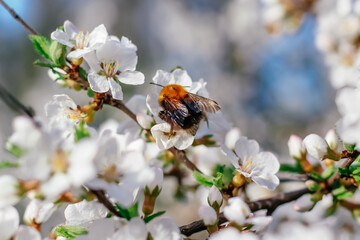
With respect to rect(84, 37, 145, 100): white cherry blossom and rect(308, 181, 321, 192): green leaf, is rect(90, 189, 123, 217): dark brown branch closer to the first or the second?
rect(84, 37, 145, 100): white cherry blossom

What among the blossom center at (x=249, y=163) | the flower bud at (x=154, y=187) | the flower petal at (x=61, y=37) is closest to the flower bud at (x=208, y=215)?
the flower bud at (x=154, y=187)

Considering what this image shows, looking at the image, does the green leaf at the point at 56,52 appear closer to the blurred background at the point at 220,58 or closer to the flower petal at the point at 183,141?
the flower petal at the point at 183,141

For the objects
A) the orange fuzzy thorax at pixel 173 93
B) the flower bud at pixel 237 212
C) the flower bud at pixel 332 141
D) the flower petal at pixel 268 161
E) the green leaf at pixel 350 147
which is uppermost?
the orange fuzzy thorax at pixel 173 93

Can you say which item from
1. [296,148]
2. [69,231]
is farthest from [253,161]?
[69,231]

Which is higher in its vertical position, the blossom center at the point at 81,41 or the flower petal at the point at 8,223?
the blossom center at the point at 81,41

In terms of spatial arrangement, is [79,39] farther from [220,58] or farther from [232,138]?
[220,58]

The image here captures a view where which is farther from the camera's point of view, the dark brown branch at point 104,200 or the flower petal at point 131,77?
the flower petal at point 131,77

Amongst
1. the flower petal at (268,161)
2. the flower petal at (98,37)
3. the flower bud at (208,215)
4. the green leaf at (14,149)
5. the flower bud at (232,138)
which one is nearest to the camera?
the green leaf at (14,149)

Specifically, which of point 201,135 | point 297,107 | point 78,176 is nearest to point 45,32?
point 297,107
